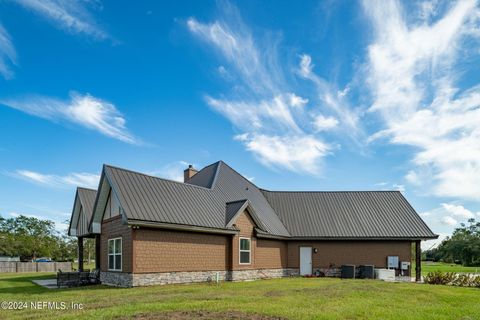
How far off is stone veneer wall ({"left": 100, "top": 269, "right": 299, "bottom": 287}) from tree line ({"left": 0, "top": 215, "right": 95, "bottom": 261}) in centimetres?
3683

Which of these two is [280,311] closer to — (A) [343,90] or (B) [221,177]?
(A) [343,90]

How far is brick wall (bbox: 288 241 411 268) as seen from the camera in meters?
25.4

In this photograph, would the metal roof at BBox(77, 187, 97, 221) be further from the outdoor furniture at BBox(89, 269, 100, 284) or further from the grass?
the grass

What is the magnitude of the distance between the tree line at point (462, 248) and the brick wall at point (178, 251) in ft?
185

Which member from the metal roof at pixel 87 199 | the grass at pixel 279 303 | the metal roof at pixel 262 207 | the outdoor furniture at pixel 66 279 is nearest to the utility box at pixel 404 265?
the metal roof at pixel 262 207

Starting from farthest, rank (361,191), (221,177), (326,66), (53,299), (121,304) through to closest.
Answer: (361,191), (221,177), (326,66), (53,299), (121,304)

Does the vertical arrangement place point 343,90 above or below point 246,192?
above

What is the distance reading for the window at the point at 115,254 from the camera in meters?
17.9

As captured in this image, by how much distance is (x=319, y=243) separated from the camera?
25.8 meters

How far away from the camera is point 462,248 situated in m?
65.1

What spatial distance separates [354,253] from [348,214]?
2.89 m

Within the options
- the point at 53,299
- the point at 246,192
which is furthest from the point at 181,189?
the point at 53,299

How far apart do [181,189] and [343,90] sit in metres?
9.14

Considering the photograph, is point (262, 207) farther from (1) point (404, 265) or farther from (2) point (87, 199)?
(2) point (87, 199)
